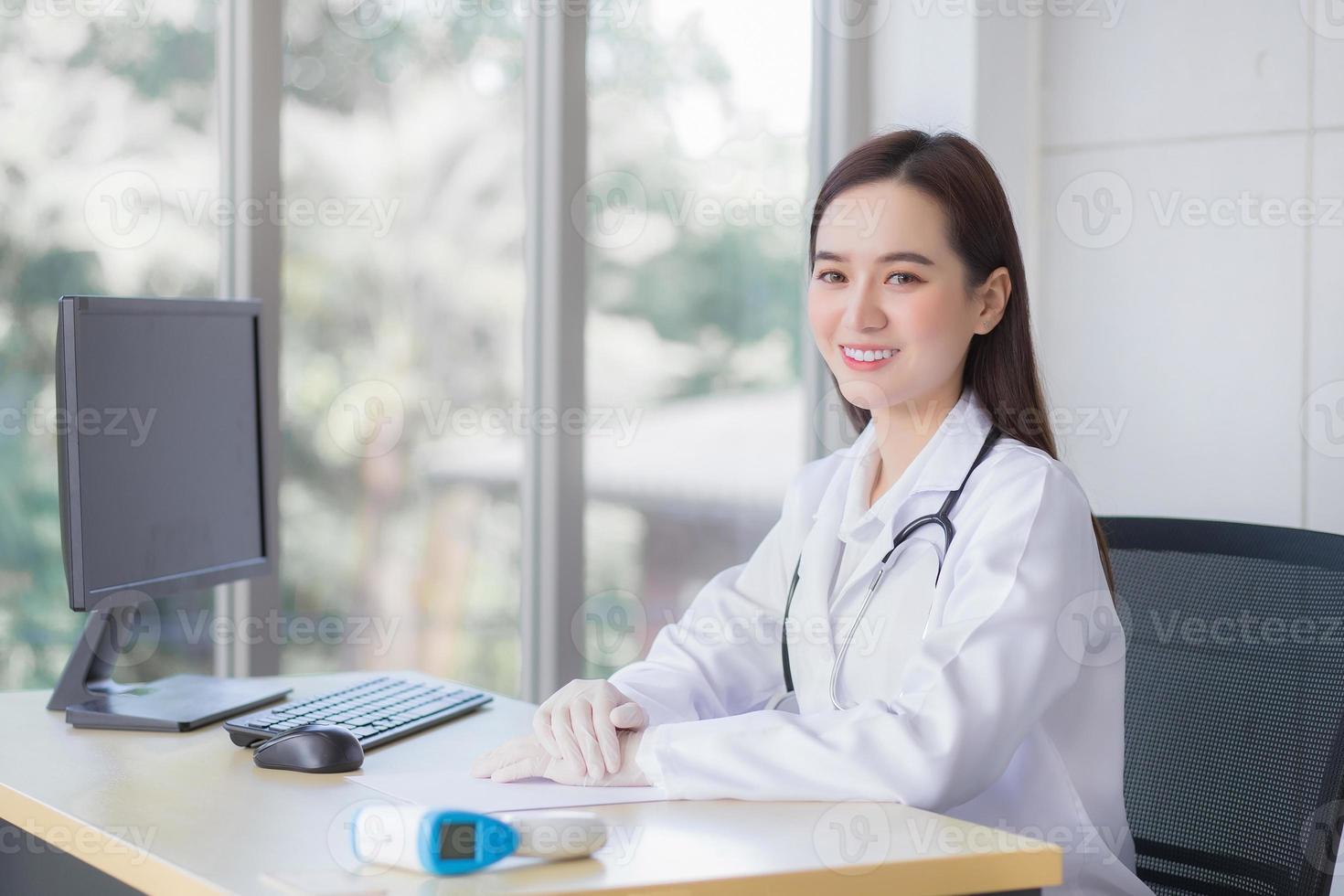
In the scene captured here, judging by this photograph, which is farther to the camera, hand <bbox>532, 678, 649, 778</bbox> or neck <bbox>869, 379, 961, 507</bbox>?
neck <bbox>869, 379, 961, 507</bbox>

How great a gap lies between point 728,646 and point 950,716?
0.50 metres

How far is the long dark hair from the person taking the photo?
1.63m

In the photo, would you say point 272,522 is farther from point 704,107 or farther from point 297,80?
point 704,107

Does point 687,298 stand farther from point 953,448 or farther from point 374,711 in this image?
point 374,711

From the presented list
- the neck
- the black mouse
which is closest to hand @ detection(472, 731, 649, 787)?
the black mouse

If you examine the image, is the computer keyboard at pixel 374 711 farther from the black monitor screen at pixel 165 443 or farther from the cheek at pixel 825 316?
the cheek at pixel 825 316

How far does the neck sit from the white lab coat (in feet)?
0.09

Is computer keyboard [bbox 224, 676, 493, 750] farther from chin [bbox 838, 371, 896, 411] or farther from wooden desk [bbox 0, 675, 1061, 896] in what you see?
chin [bbox 838, 371, 896, 411]

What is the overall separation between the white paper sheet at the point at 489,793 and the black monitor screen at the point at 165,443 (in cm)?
49

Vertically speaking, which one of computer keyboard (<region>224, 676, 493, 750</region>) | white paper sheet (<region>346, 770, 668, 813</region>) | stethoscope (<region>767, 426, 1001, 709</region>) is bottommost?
computer keyboard (<region>224, 676, 493, 750</region>)

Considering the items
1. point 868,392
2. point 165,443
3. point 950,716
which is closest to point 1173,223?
point 868,392

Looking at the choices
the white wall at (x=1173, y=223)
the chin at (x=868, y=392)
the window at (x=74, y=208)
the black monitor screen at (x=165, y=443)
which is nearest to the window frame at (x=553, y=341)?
the window at (x=74, y=208)

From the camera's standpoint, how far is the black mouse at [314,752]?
1378 millimetres

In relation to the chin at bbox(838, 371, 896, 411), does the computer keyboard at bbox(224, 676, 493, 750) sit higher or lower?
lower
